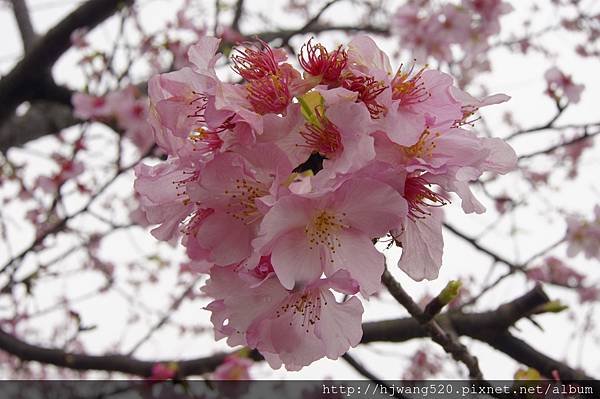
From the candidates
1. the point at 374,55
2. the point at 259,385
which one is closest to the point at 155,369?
the point at 259,385

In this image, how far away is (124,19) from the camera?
280cm

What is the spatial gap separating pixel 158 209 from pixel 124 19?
6.70ft

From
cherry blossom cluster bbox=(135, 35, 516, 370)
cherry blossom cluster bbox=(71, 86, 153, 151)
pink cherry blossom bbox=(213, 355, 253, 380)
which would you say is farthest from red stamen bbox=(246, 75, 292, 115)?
cherry blossom cluster bbox=(71, 86, 153, 151)

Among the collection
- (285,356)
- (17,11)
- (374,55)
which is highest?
(374,55)

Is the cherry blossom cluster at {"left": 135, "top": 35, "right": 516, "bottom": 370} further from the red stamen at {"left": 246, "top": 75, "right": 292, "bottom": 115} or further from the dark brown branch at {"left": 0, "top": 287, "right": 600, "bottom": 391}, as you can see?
the dark brown branch at {"left": 0, "top": 287, "right": 600, "bottom": 391}

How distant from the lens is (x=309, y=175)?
0.89 metres

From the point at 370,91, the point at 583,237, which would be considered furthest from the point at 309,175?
the point at 583,237

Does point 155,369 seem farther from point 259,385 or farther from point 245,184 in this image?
point 245,184

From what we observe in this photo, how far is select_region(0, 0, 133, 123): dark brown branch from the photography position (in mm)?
3377

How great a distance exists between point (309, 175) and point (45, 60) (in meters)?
3.27

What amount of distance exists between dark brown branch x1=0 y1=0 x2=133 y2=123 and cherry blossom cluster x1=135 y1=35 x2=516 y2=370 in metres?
2.55

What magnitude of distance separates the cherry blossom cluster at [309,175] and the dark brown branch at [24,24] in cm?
380

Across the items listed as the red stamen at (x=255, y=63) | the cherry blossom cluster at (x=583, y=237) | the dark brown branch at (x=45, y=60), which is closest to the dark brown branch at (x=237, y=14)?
the dark brown branch at (x=45, y=60)

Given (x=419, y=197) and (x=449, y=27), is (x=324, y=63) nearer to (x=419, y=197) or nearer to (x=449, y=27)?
(x=419, y=197)
